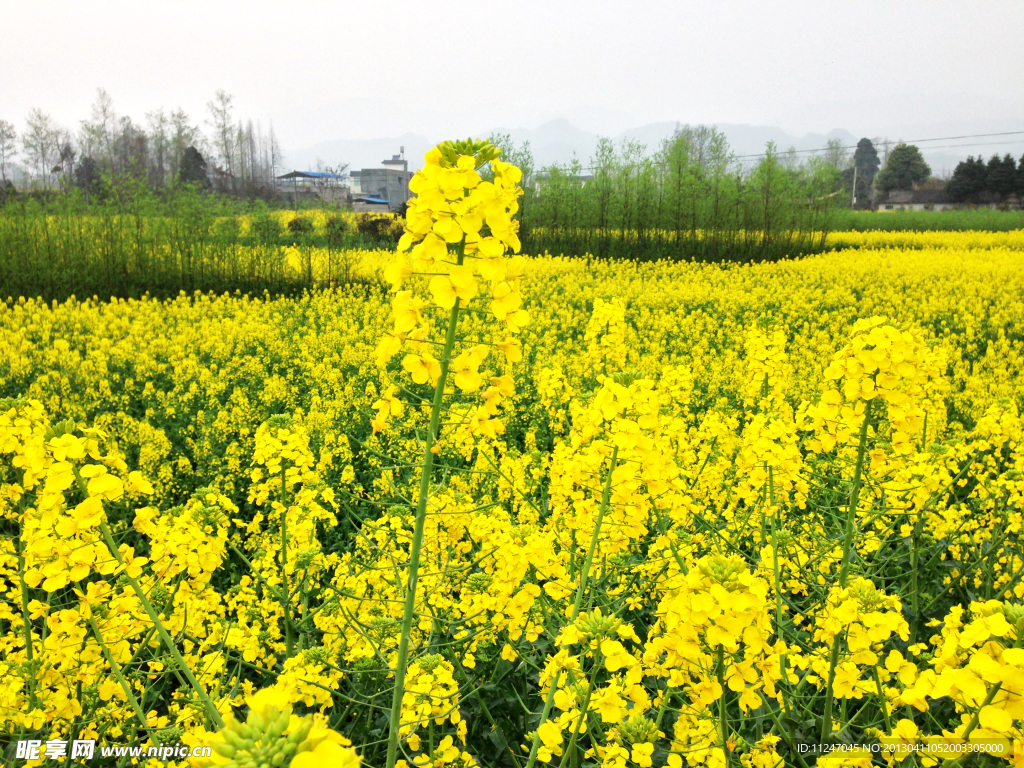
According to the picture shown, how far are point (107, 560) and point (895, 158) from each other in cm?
8067

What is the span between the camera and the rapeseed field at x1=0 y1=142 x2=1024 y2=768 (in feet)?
4.83

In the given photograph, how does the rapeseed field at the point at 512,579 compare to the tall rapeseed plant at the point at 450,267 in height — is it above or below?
below

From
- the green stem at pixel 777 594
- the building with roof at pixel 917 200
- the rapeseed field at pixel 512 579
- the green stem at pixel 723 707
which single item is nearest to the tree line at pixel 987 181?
the building with roof at pixel 917 200

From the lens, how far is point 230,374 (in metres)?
6.88

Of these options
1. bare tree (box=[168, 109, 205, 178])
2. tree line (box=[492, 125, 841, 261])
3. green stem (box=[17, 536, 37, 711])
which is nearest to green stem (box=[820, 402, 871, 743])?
green stem (box=[17, 536, 37, 711])

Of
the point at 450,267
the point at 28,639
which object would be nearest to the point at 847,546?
the point at 450,267

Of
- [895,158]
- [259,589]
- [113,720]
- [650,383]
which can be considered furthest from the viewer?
[895,158]

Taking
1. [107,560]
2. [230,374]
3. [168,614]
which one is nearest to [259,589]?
[168,614]

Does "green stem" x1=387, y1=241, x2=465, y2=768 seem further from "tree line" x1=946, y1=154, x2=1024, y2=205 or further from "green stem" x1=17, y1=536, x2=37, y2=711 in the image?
"tree line" x1=946, y1=154, x2=1024, y2=205

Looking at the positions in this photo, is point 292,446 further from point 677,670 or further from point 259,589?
point 677,670

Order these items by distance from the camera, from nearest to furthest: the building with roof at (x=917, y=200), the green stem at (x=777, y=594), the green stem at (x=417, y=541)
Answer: the green stem at (x=417, y=541)
the green stem at (x=777, y=594)
the building with roof at (x=917, y=200)

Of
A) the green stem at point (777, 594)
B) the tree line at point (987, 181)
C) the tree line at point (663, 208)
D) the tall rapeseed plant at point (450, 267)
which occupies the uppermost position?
the tree line at point (987, 181)

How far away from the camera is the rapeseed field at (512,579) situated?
1.47 metres

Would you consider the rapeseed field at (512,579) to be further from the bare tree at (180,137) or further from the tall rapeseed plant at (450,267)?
the bare tree at (180,137)
